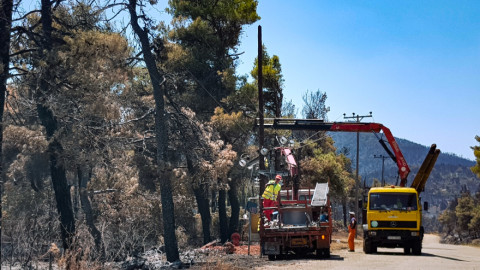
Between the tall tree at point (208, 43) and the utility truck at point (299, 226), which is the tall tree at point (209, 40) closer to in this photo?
the tall tree at point (208, 43)

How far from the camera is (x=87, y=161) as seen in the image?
2383 cm

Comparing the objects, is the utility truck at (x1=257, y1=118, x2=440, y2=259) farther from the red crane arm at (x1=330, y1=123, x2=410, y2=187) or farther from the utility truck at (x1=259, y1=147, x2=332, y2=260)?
the red crane arm at (x1=330, y1=123, x2=410, y2=187)

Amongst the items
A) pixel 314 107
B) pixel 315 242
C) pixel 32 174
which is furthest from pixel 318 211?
pixel 314 107

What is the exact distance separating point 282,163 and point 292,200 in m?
4.67

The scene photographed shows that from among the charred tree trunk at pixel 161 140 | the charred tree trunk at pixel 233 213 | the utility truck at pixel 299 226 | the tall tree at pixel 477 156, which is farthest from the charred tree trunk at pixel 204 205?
the tall tree at pixel 477 156

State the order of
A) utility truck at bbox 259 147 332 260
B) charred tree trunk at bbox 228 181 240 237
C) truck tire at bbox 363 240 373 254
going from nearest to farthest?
utility truck at bbox 259 147 332 260 → truck tire at bbox 363 240 373 254 → charred tree trunk at bbox 228 181 240 237

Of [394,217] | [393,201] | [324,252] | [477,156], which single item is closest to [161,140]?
[324,252]

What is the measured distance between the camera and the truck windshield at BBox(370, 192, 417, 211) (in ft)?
82.9

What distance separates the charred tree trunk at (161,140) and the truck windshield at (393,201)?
367 inches

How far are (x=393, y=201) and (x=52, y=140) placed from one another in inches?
566

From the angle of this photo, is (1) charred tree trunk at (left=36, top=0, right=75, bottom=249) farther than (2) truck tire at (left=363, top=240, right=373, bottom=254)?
No

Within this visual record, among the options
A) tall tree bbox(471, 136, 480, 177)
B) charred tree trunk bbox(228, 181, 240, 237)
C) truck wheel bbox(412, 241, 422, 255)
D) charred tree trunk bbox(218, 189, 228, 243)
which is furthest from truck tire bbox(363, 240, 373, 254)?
tall tree bbox(471, 136, 480, 177)

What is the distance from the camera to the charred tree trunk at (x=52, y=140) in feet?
71.3

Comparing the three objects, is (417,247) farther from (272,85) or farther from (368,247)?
(272,85)
